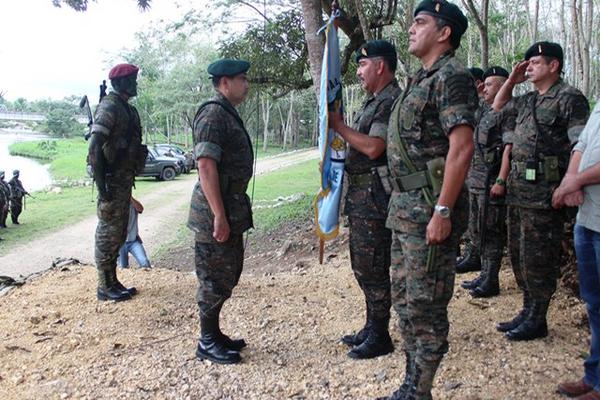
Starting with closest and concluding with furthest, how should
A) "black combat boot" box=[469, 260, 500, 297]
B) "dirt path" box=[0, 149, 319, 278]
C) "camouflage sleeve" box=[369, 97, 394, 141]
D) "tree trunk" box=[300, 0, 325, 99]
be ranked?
"camouflage sleeve" box=[369, 97, 394, 141] < "black combat boot" box=[469, 260, 500, 297] < "tree trunk" box=[300, 0, 325, 99] < "dirt path" box=[0, 149, 319, 278]

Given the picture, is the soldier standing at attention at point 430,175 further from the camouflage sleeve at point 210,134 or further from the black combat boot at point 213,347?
the black combat boot at point 213,347

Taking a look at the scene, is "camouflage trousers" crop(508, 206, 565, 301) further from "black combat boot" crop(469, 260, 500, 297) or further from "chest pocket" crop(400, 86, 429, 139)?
"chest pocket" crop(400, 86, 429, 139)

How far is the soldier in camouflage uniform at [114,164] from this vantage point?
412 cm

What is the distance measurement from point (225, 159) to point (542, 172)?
82.0 inches

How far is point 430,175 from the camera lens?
89.7 inches

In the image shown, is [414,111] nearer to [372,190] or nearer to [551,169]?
[372,190]

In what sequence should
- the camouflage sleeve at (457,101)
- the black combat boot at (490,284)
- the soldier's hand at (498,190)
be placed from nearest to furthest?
1. the camouflage sleeve at (457,101)
2. the soldier's hand at (498,190)
3. the black combat boot at (490,284)

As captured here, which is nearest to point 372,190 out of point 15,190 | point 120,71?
point 120,71

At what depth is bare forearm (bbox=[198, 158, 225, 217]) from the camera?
2.99 metres

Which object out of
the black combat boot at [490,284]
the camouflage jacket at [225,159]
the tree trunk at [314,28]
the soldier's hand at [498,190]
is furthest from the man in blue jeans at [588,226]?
the tree trunk at [314,28]

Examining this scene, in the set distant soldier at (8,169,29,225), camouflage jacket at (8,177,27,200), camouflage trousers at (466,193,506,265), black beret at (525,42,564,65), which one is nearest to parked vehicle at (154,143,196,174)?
camouflage jacket at (8,177,27,200)

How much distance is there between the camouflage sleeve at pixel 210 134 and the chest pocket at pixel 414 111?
47.1 inches

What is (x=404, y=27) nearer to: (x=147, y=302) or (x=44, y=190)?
(x=147, y=302)

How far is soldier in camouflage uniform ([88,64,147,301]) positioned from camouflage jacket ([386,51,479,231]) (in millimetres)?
2680
